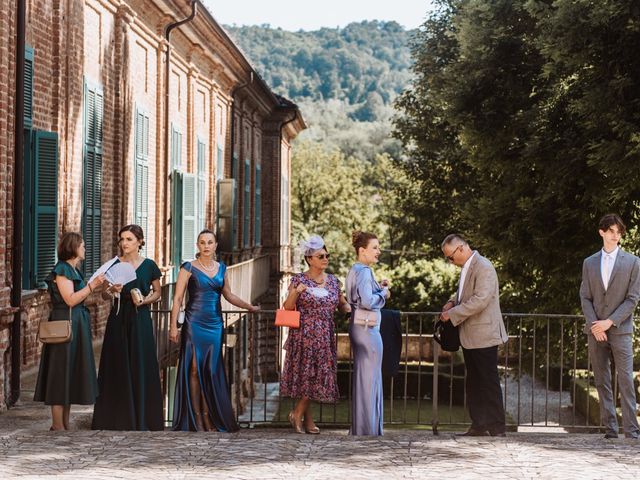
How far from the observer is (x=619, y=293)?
30.1 ft

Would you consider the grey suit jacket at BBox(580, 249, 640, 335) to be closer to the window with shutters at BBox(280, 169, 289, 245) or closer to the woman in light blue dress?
the woman in light blue dress

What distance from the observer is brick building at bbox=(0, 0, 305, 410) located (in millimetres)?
11180

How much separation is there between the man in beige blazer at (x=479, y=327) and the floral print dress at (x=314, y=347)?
0.98 meters

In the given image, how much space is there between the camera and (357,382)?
9.22m

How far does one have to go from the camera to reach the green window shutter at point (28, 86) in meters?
11.1

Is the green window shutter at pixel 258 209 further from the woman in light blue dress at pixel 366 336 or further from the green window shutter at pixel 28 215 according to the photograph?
the woman in light blue dress at pixel 366 336

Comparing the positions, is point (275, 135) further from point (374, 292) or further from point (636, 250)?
point (374, 292)

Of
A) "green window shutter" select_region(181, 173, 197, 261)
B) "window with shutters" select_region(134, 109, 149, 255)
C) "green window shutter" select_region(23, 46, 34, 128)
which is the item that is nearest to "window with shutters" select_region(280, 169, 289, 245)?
"green window shutter" select_region(181, 173, 197, 261)

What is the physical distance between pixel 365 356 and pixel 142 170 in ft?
27.9

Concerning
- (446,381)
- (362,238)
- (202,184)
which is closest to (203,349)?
(362,238)

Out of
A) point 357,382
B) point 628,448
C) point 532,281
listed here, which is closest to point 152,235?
point 532,281

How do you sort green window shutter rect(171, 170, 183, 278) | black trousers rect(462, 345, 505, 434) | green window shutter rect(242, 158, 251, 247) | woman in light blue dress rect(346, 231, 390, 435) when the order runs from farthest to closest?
green window shutter rect(242, 158, 251, 247)
green window shutter rect(171, 170, 183, 278)
black trousers rect(462, 345, 505, 434)
woman in light blue dress rect(346, 231, 390, 435)

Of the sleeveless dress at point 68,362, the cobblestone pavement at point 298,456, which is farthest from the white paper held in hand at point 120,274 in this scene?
the cobblestone pavement at point 298,456

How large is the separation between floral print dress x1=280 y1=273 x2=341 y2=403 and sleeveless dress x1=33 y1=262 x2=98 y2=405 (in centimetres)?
166
